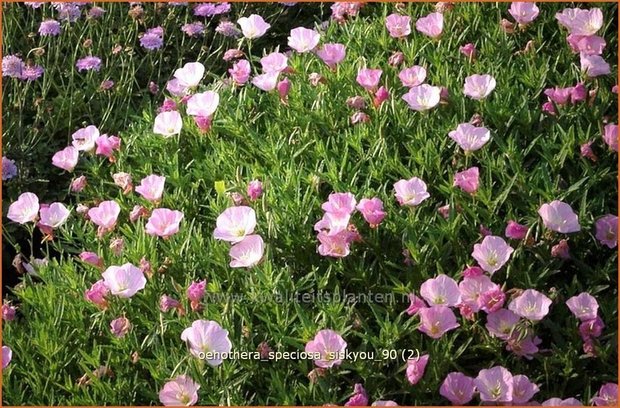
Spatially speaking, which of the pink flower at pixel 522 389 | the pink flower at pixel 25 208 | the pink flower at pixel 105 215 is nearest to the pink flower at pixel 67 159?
the pink flower at pixel 25 208

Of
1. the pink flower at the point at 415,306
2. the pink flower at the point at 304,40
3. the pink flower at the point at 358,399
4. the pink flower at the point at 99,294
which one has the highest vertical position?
the pink flower at the point at 304,40

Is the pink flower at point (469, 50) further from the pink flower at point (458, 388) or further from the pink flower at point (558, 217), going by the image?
the pink flower at point (458, 388)

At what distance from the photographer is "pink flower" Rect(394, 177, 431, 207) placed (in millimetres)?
1740

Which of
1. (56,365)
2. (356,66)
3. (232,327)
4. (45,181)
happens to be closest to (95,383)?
(56,365)

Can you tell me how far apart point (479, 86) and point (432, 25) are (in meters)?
0.28

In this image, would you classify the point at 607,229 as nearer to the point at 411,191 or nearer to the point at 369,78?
the point at 411,191

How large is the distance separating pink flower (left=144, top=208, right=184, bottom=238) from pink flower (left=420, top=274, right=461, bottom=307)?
48cm

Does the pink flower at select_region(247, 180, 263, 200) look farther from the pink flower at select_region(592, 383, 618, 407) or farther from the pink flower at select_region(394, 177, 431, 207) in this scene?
the pink flower at select_region(592, 383, 618, 407)

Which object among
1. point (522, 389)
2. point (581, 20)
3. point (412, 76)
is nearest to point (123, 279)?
point (522, 389)

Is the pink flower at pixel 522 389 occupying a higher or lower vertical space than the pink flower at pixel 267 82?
lower

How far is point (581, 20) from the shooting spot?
2.19 m

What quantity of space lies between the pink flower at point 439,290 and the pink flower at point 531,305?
0.33 feet

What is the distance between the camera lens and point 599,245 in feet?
5.83

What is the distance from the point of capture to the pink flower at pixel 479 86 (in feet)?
6.48
